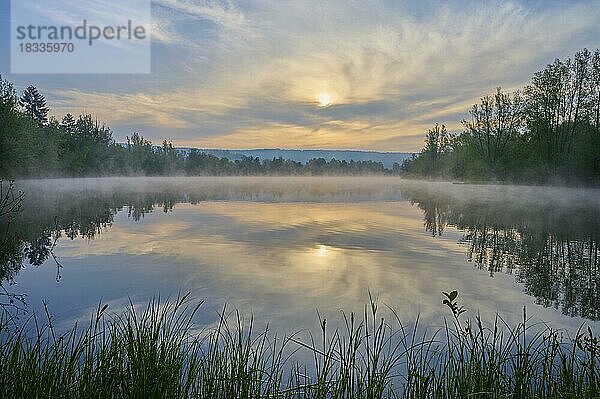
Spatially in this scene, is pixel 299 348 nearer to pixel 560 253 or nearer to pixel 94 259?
pixel 94 259

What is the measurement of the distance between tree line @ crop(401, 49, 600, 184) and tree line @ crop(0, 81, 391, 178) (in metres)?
49.3

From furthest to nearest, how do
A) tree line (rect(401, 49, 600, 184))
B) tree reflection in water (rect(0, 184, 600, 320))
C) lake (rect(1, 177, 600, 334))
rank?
tree line (rect(401, 49, 600, 184))
tree reflection in water (rect(0, 184, 600, 320))
lake (rect(1, 177, 600, 334))

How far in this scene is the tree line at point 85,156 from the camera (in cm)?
3925

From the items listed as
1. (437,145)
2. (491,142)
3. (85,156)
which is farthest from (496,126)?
(85,156)

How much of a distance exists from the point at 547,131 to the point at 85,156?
238 feet

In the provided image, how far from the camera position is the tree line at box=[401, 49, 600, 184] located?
3756 cm

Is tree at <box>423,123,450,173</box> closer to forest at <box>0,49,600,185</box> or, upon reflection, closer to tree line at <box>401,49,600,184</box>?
forest at <box>0,49,600,185</box>

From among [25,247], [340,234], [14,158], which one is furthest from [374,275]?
[14,158]

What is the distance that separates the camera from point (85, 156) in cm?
7706

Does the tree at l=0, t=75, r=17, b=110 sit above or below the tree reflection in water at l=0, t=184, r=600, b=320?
above

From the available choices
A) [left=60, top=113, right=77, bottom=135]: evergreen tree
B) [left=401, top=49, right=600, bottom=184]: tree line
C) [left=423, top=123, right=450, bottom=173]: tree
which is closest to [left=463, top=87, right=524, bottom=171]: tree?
[left=401, top=49, right=600, bottom=184]: tree line

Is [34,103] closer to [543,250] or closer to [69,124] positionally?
[69,124]

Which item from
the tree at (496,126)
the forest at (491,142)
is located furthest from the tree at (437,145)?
the tree at (496,126)

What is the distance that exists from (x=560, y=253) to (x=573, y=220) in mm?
8526
